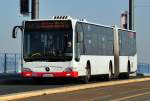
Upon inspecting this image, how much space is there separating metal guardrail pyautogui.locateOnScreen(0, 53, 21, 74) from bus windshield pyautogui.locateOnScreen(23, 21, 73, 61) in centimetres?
1515

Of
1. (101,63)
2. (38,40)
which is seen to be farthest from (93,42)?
(38,40)

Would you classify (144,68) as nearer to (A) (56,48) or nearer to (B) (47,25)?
(B) (47,25)

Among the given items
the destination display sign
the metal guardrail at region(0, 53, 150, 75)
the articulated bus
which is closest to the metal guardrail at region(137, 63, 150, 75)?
the metal guardrail at region(0, 53, 150, 75)

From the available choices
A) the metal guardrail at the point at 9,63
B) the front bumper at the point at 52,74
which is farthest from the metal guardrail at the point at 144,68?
the front bumper at the point at 52,74

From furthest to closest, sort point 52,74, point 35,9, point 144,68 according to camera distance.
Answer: point 144,68, point 35,9, point 52,74

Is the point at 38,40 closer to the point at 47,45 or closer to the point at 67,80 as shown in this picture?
the point at 47,45

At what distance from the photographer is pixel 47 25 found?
32.3 meters

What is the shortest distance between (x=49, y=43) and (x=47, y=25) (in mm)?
1075

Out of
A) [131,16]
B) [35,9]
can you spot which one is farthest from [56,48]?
[131,16]

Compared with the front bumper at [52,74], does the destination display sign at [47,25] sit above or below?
above

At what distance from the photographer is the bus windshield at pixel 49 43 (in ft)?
104

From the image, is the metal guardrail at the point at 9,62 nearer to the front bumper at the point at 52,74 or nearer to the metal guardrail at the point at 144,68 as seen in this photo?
the front bumper at the point at 52,74

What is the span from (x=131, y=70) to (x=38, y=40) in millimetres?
12727

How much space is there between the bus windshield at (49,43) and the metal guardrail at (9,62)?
49.7 feet
